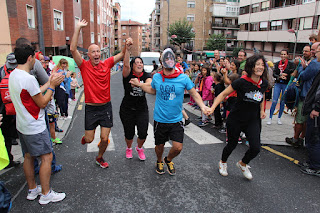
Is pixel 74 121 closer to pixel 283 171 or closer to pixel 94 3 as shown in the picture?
pixel 283 171

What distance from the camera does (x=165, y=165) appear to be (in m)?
4.76

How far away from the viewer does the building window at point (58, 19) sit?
2092 centimetres

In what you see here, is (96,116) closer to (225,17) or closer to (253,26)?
(253,26)

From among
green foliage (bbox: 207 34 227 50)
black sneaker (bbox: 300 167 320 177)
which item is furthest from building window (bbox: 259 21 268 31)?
black sneaker (bbox: 300 167 320 177)

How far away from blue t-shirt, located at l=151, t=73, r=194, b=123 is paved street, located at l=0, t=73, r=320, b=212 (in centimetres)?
108

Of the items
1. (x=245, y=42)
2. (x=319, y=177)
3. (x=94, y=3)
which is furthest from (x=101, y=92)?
(x=245, y=42)

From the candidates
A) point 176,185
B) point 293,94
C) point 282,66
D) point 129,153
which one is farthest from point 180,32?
point 176,185

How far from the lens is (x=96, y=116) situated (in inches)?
169

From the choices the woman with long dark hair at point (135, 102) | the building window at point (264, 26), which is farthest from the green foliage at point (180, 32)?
the woman with long dark hair at point (135, 102)

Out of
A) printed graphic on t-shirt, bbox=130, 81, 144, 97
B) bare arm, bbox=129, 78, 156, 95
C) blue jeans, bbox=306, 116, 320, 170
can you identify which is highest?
bare arm, bbox=129, 78, 156, 95

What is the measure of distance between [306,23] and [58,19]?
2960 centimetres

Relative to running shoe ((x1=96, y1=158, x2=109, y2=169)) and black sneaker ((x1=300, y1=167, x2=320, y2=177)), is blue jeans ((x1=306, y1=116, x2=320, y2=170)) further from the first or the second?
running shoe ((x1=96, y1=158, x2=109, y2=169))

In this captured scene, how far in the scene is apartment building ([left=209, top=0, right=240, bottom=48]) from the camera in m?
A: 58.1

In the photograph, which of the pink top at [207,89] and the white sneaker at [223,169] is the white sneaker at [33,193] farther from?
the pink top at [207,89]
